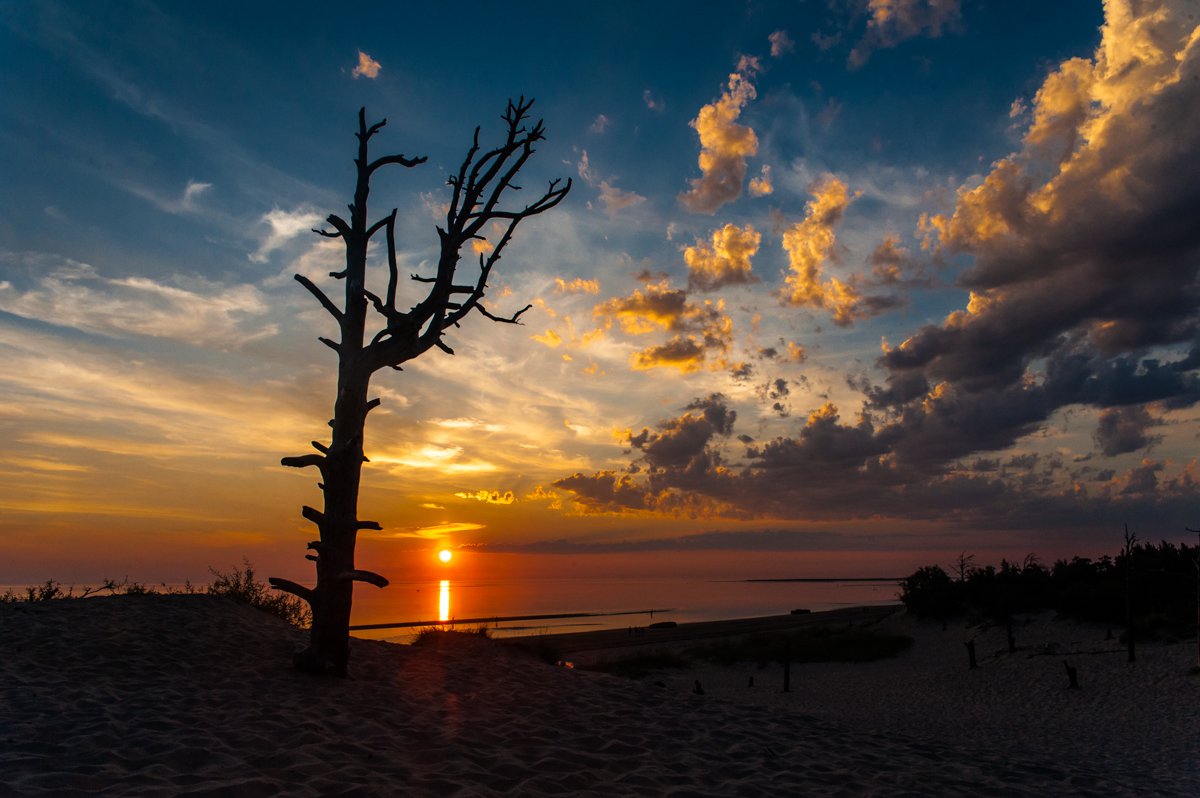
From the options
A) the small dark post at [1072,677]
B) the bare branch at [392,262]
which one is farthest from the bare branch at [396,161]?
the small dark post at [1072,677]

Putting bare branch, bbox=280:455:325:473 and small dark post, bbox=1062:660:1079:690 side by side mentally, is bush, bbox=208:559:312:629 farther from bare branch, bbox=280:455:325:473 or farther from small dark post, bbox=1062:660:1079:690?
small dark post, bbox=1062:660:1079:690

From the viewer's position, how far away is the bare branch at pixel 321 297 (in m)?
11.3

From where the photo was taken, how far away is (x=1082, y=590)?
3212 cm

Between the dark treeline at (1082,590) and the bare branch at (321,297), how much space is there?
1071 inches

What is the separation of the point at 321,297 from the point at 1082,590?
3658 cm

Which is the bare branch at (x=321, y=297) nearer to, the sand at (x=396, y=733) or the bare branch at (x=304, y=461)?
the bare branch at (x=304, y=461)

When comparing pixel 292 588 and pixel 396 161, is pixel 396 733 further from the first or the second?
pixel 396 161

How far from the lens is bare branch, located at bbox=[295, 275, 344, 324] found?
445 inches

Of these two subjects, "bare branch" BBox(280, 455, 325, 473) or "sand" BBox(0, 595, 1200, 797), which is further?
"bare branch" BBox(280, 455, 325, 473)

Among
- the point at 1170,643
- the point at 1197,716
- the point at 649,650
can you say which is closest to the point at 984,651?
the point at 1170,643

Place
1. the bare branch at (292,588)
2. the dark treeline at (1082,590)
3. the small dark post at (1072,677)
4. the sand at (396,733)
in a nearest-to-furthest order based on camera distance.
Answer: the sand at (396,733)
the bare branch at (292,588)
the small dark post at (1072,677)
the dark treeline at (1082,590)

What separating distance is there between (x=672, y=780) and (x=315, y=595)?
5.93 meters

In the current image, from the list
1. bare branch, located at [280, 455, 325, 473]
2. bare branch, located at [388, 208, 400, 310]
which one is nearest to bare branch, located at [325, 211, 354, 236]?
bare branch, located at [388, 208, 400, 310]

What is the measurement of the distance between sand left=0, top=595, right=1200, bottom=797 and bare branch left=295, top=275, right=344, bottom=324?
5.64m
